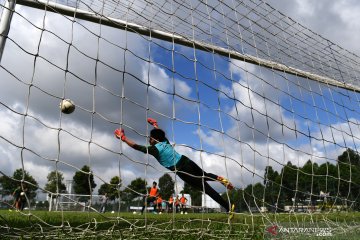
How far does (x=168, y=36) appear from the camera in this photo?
4.23 metres

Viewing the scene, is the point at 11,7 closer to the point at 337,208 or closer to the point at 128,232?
the point at 128,232

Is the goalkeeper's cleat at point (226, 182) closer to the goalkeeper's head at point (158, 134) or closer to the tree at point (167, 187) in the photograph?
the tree at point (167, 187)

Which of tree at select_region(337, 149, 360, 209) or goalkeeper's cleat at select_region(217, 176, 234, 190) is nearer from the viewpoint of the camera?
goalkeeper's cleat at select_region(217, 176, 234, 190)

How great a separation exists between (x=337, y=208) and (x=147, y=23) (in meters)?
4.15

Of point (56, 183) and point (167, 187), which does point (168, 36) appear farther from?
point (167, 187)

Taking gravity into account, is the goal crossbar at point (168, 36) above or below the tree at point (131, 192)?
above

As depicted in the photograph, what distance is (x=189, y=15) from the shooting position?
15.2 ft

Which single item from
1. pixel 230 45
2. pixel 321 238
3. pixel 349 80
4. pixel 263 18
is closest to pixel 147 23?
pixel 230 45

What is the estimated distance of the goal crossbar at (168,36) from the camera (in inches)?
137

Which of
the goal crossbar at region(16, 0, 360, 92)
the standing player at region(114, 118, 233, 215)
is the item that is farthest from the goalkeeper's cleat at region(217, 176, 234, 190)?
the goal crossbar at region(16, 0, 360, 92)

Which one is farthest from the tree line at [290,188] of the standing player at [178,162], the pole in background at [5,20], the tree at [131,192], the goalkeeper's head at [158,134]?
the pole in background at [5,20]

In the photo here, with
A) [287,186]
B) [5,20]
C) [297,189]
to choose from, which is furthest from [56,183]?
[287,186]

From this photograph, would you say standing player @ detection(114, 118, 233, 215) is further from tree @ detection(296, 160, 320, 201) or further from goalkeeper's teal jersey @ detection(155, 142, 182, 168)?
tree @ detection(296, 160, 320, 201)

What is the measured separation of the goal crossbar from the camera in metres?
3.48
